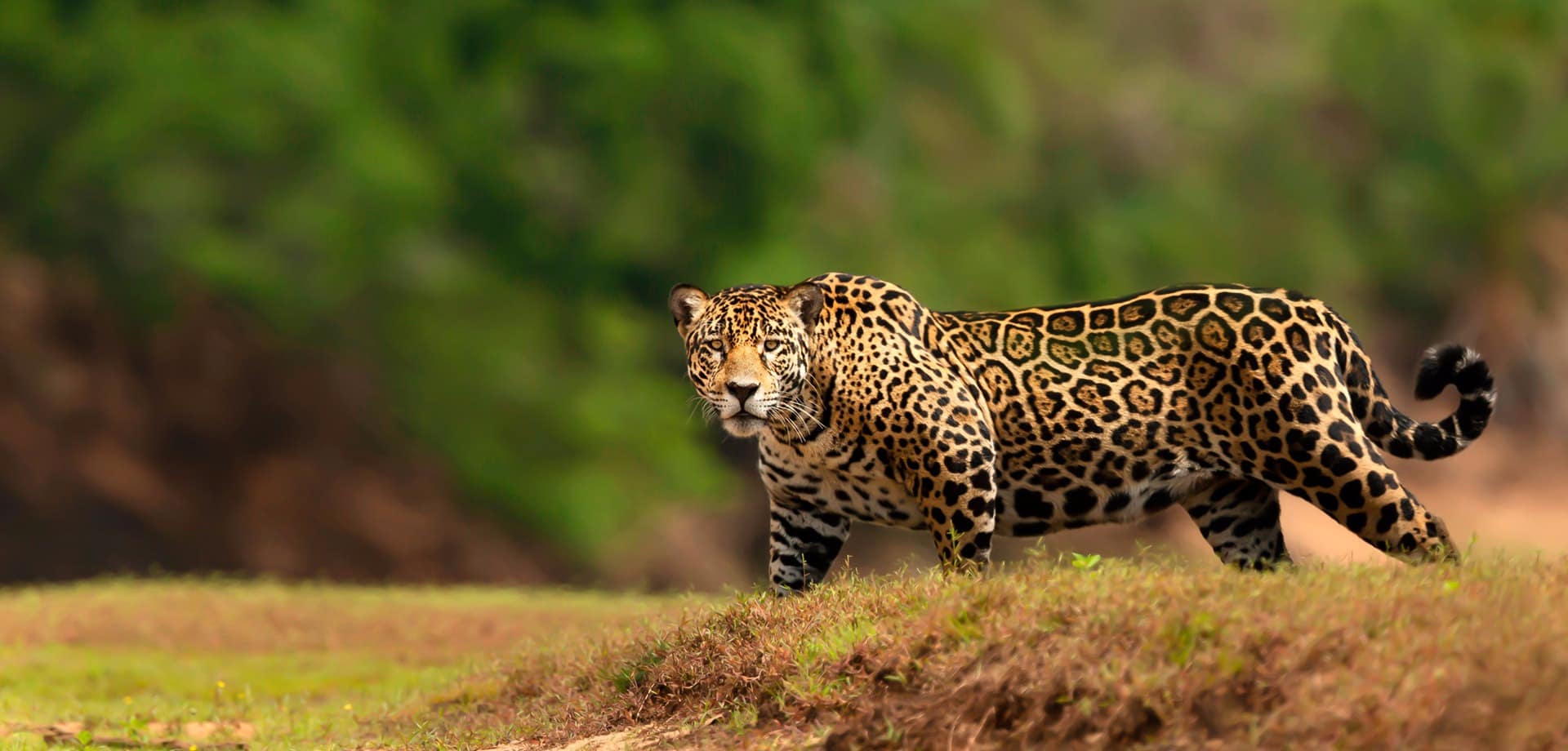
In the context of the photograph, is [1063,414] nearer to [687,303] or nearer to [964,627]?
[687,303]

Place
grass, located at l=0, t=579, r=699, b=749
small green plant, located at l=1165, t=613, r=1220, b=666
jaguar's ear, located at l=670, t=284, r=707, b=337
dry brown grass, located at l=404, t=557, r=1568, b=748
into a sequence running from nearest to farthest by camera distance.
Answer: dry brown grass, located at l=404, t=557, r=1568, b=748, small green plant, located at l=1165, t=613, r=1220, b=666, jaguar's ear, located at l=670, t=284, r=707, b=337, grass, located at l=0, t=579, r=699, b=749

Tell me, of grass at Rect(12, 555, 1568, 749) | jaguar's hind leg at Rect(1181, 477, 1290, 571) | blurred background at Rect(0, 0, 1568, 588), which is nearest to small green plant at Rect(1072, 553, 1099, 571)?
grass at Rect(12, 555, 1568, 749)

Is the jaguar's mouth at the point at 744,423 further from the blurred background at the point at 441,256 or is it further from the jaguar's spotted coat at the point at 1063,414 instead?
the blurred background at the point at 441,256

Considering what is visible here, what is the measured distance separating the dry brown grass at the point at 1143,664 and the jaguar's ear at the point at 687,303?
5.34 ft

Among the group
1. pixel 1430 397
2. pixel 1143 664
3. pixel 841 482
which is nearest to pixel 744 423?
pixel 841 482

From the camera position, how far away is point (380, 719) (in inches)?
396

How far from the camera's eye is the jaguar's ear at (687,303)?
8.63 meters

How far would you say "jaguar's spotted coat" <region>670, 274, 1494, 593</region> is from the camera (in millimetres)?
8102

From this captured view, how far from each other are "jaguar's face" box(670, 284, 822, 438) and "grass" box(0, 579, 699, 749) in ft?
7.14

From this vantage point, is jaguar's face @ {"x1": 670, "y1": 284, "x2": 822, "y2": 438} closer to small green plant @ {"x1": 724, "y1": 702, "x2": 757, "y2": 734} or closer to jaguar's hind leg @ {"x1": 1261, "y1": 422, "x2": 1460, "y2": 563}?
small green plant @ {"x1": 724, "y1": 702, "x2": 757, "y2": 734}

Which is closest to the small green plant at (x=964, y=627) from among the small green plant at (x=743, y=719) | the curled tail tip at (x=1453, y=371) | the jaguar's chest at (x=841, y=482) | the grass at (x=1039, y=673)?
the grass at (x=1039, y=673)

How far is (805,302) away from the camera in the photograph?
8.47m

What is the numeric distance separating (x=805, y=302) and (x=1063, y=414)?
1317 millimetres

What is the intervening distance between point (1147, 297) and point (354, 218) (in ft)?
45.6
